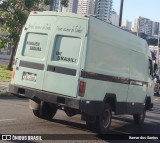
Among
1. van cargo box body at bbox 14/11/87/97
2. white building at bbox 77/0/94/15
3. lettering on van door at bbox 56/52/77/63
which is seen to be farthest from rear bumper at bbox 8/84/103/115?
white building at bbox 77/0/94/15

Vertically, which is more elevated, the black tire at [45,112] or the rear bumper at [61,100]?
the rear bumper at [61,100]

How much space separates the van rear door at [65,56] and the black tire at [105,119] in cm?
130

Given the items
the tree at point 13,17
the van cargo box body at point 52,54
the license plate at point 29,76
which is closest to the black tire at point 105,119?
the van cargo box body at point 52,54

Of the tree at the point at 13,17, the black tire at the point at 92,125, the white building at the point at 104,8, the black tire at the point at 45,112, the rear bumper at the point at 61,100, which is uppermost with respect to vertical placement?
the white building at the point at 104,8

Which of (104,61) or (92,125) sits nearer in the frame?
(104,61)

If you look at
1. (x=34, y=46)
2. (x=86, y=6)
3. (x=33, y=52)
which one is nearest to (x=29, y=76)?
(x=33, y=52)

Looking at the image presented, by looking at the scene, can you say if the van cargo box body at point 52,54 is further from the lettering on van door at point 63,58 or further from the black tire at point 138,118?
the black tire at point 138,118

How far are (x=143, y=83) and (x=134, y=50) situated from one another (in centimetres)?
177

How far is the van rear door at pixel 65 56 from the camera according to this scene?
1041cm

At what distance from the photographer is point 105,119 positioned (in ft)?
37.8

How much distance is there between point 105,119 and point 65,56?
220 cm

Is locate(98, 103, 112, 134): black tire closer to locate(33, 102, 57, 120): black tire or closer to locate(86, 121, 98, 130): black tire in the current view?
locate(86, 121, 98, 130): black tire

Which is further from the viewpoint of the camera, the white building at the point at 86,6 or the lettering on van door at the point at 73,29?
the white building at the point at 86,6

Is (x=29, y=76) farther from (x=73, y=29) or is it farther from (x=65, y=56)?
(x=73, y=29)
